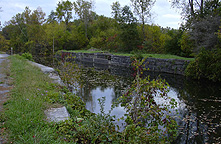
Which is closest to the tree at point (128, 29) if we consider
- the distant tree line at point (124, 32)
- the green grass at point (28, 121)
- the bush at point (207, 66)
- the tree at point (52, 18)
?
the distant tree line at point (124, 32)

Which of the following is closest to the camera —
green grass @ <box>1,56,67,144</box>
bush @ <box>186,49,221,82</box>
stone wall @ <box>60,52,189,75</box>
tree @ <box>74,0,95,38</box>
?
green grass @ <box>1,56,67,144</box>

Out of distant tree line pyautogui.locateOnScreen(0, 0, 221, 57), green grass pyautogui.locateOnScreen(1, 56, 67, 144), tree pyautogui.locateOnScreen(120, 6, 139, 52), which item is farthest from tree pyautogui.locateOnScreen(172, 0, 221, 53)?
green grass pyautogui.locateOnScreen(1, 56, 67, 144)

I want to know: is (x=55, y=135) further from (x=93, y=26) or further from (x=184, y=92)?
(x=93, y=26)

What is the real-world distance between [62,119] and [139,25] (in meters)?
23.9

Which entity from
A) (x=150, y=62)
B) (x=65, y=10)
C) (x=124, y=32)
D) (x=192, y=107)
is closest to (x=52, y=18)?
(x=65, y=10)

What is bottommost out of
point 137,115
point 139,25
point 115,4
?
point 137,115

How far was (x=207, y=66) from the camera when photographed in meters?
10.2

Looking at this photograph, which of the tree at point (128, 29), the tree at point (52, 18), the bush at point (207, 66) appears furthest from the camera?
the tree at point (52, 18)

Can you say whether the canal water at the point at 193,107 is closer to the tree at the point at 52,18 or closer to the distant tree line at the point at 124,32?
the distant tree line at the point at 124,32

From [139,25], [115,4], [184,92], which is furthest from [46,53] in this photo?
[184,92]

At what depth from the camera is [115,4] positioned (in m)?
34.2

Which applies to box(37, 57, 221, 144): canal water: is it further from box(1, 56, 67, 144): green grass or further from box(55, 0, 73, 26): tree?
box(55, 0, 73, 26): tree

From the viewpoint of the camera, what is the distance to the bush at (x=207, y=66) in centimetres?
973

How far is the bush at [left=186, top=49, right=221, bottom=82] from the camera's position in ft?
31.9
